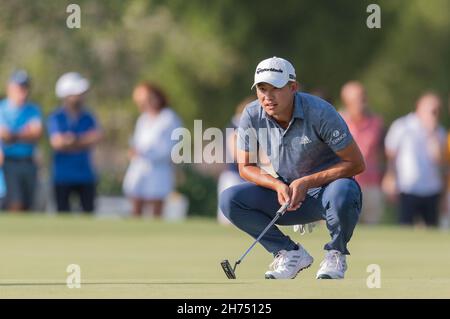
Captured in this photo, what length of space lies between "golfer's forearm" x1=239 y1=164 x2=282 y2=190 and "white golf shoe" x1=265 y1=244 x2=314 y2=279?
21.9 inches

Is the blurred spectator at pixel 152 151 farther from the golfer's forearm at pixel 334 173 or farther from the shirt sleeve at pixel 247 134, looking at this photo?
the golfer's forearm at pixel 334 173

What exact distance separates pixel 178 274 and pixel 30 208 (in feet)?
30.9

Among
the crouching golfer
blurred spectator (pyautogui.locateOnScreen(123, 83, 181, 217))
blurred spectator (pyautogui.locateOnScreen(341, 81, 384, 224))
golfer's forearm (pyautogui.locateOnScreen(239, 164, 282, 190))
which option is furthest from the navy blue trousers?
blurred spectator (pyautogui.locateOnScreen(123, 83, 181, 217))

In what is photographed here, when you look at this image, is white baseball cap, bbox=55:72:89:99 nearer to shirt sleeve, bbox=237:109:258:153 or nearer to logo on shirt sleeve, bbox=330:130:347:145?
shirt sleeve, bbox=237:109:258:153

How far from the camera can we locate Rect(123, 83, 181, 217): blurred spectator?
60.1ft

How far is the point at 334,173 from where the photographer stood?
9531 mm

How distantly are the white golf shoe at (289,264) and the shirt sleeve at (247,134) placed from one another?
811mm

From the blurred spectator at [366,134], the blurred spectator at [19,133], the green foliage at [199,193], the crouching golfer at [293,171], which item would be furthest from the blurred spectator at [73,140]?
the crouching golfer at [293,171]

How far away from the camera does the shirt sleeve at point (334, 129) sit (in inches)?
370

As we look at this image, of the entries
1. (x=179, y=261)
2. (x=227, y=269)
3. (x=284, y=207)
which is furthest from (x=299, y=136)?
(x=179, y=261)

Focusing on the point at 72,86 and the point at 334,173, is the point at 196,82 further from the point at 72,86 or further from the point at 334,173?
the point at 334,173

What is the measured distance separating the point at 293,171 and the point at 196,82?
25225 millimetres

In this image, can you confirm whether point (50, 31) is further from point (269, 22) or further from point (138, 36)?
point (269, 22)
